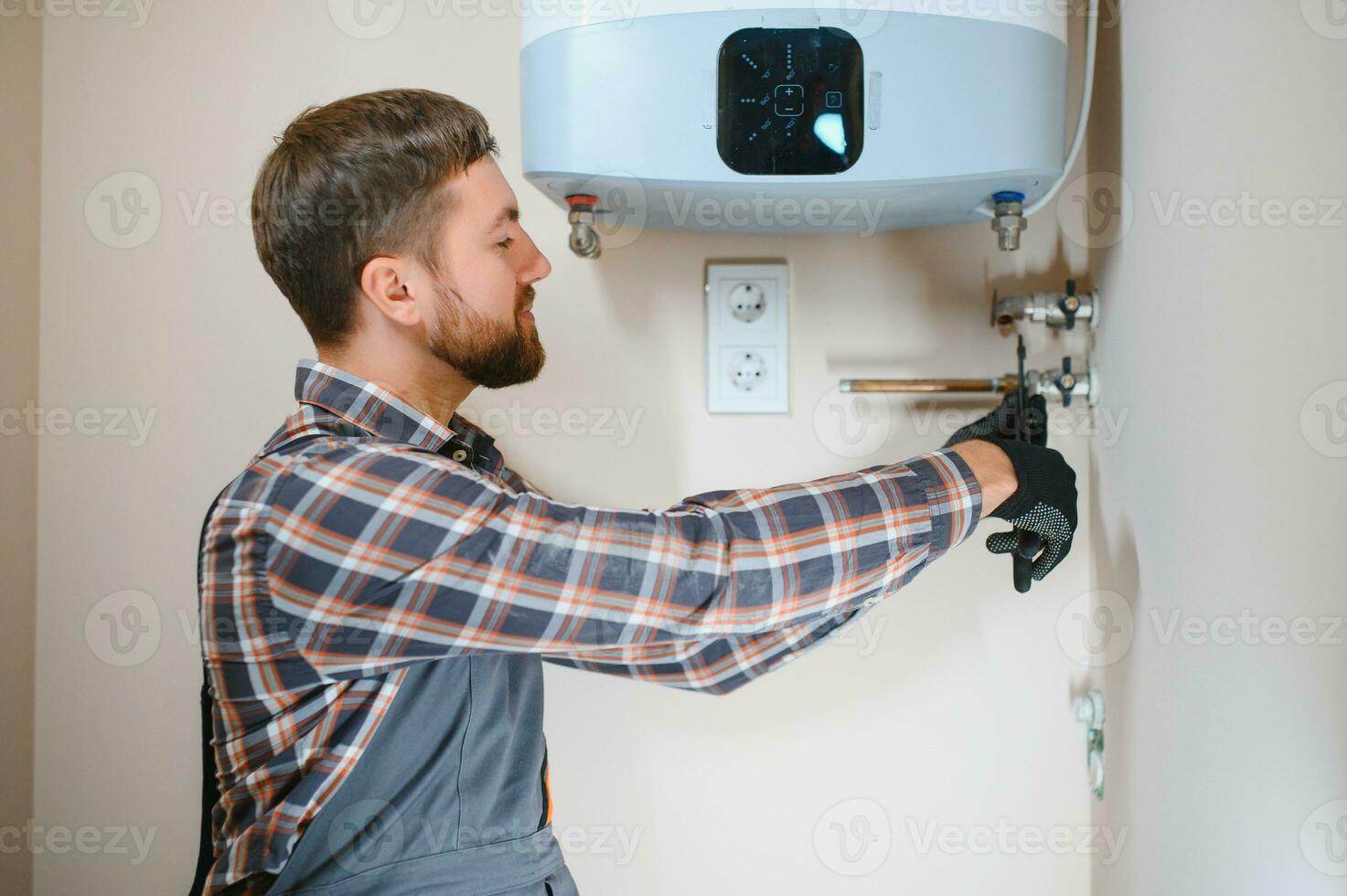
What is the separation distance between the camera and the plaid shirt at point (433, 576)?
686mm

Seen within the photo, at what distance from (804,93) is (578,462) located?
489mm

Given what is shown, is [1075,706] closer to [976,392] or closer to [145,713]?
[976,392]

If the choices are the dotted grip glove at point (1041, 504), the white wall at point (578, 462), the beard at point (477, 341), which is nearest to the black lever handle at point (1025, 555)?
the dotted grip glove at point (1041, 504)

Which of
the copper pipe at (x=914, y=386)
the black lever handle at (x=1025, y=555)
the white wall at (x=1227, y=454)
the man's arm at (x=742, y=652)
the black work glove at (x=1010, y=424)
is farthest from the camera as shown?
the copper pipe at (x=914, y=386)

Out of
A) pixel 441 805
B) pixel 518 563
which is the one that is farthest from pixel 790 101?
pixel 441 805

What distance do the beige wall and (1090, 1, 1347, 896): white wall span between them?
1184 mm

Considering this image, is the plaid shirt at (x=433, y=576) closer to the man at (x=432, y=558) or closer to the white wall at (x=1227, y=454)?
the man at (x=432, y=558)

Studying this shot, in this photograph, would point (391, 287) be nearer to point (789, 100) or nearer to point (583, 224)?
point (583, 224)

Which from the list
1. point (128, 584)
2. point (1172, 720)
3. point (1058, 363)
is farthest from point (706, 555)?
point (128, 584)

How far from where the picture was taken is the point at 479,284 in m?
0.87

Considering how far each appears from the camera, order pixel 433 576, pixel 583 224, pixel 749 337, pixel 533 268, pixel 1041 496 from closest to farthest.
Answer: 1. pixel 433 576
2. pixel 1041 496
3. pixel 533 268
4. pixel 583 224
5. pixel 749 337

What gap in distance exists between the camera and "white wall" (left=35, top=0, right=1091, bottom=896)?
3.79 feet

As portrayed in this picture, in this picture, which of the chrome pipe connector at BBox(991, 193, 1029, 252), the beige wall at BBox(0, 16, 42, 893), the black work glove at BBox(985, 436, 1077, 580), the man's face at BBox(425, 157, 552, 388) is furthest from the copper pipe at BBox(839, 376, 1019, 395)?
the beige wall at BBox(0, 16, 42, 893)

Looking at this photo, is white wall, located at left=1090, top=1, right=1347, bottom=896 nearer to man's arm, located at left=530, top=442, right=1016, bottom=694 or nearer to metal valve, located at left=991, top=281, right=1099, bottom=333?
metal valve, located at left=991, top=281, right=1099, bottom=333
